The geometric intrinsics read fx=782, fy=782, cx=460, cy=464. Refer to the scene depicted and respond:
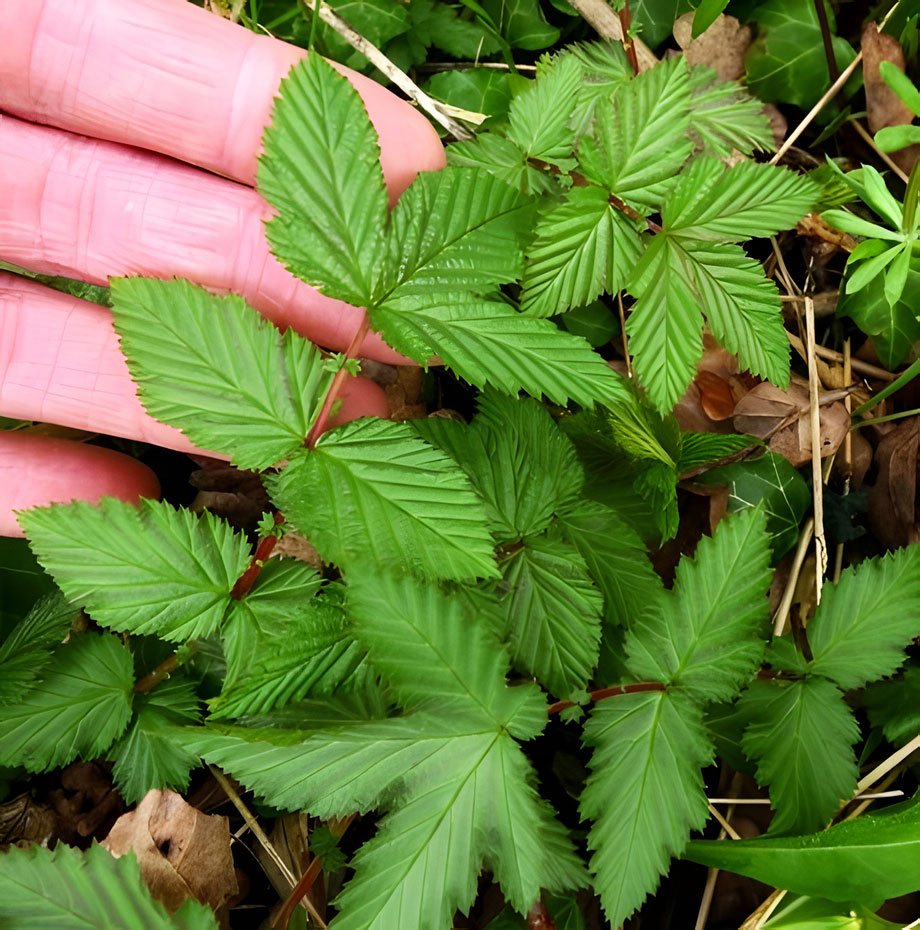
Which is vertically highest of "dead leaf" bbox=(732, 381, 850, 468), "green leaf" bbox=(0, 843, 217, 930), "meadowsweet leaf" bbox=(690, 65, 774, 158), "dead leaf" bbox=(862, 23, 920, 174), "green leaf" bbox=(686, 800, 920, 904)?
"dead leaf" bbox=(862, 23, 920, 174)

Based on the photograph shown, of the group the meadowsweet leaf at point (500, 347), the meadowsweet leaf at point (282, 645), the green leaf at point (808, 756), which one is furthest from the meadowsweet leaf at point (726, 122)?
the meadowsweet leaf at point (282, 645)

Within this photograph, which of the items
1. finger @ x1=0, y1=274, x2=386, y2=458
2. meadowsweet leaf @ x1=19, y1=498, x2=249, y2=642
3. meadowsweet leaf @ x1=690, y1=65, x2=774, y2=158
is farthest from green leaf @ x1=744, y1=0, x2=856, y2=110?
meadowsweet leaf @ x1=19, y1=498, x2=249, y2=642

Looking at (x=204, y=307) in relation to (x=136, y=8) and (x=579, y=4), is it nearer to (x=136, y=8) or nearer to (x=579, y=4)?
(x=136, y=8)

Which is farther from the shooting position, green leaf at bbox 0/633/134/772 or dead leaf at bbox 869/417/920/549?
dead leaf at bbox 869/417/920/549

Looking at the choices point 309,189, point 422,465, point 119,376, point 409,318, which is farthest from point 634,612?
point 119,376

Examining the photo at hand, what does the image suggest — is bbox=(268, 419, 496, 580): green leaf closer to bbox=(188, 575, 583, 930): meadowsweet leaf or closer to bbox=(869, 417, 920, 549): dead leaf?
bbox=(188, 575, 583, 930): meadowsweet leaf

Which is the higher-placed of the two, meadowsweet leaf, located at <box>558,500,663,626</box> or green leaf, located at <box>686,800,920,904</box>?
meadowsweet leaf, located at <box>558,500,663,626</box>
